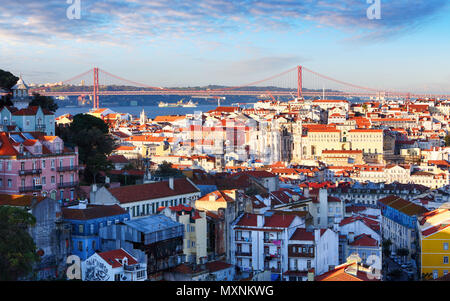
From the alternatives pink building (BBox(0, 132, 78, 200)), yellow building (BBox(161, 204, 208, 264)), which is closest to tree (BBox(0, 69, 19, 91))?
pink building (BBox(0, 132, 78, 200))

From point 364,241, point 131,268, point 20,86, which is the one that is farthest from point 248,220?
point 20,86

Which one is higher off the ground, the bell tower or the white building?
the bell tower

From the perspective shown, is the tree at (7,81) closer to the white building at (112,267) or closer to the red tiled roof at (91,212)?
the red tiled roof at (91,212)

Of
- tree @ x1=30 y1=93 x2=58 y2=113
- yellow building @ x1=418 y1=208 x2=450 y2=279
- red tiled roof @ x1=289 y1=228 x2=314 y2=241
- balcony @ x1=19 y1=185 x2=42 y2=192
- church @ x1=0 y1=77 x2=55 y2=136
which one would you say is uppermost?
tree @ x1=30 y1=93 x2=58 y2=113

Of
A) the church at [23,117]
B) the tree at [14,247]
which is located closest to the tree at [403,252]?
the church at [23,117]

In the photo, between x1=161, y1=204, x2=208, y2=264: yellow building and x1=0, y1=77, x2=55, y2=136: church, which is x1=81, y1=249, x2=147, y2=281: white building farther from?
x1=0, y1=77, x2=55, y2=136: church

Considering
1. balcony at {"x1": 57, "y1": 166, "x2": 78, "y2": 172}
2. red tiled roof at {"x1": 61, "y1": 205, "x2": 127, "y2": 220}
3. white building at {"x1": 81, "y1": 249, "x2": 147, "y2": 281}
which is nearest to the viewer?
white building at {"x1": 81, "y1": 249, "x2": 147, "y2": 281}

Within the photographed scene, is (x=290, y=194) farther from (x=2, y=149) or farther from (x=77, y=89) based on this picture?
(x=77, y=89)
